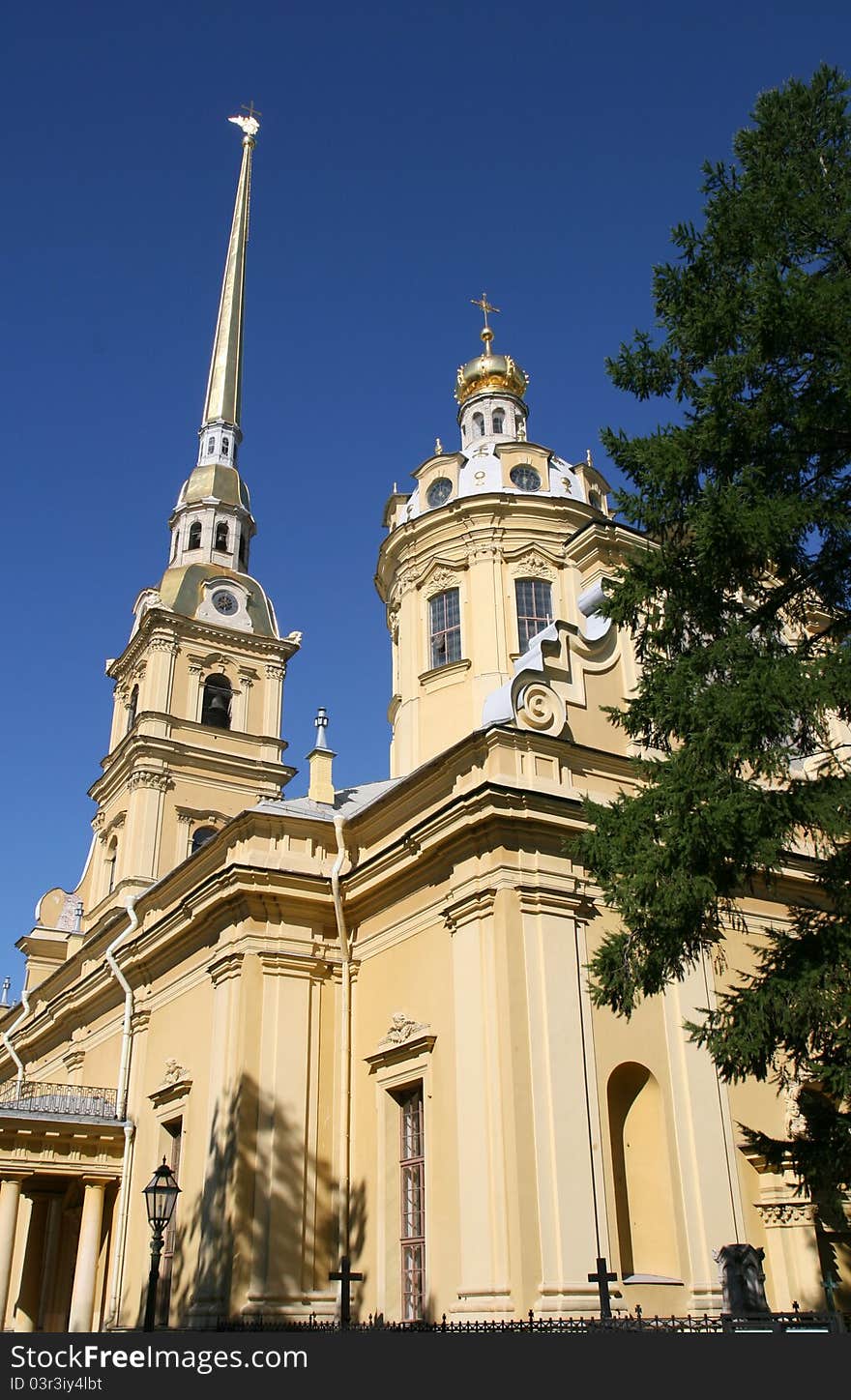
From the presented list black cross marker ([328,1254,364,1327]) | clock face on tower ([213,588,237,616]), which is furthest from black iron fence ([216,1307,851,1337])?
clock face on tower ([213,588,237,616])

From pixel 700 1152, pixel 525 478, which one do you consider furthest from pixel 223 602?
pixel 700 1152

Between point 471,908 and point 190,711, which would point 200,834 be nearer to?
point 190,711

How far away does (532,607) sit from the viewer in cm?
2284

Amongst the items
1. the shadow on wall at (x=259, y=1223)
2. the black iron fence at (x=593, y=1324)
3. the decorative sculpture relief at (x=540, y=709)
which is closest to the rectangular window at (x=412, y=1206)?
the black iron fence at (x=593, y=1324)

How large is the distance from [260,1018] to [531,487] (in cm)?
1248

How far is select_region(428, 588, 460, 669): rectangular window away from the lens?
74.9ft

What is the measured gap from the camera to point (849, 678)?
10.1 metres

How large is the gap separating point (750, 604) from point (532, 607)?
1038 centimetres

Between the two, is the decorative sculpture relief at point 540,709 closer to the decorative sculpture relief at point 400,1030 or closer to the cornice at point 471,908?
the cornice at point 471,908

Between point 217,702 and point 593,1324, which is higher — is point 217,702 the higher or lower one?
the higher one

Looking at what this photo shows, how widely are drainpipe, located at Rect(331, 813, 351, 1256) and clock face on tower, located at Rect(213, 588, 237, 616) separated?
16.1 metres

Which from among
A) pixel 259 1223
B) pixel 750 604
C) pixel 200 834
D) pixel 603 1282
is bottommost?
pixel 603 1282

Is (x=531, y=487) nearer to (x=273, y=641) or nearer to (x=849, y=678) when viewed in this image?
(x=273, y=641)

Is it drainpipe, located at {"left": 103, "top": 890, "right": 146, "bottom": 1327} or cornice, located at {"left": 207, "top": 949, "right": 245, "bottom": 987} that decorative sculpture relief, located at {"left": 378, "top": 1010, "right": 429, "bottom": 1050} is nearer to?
cornice, located at {"left": 207, "top": 949, "right": 245, "bottom": 987}
